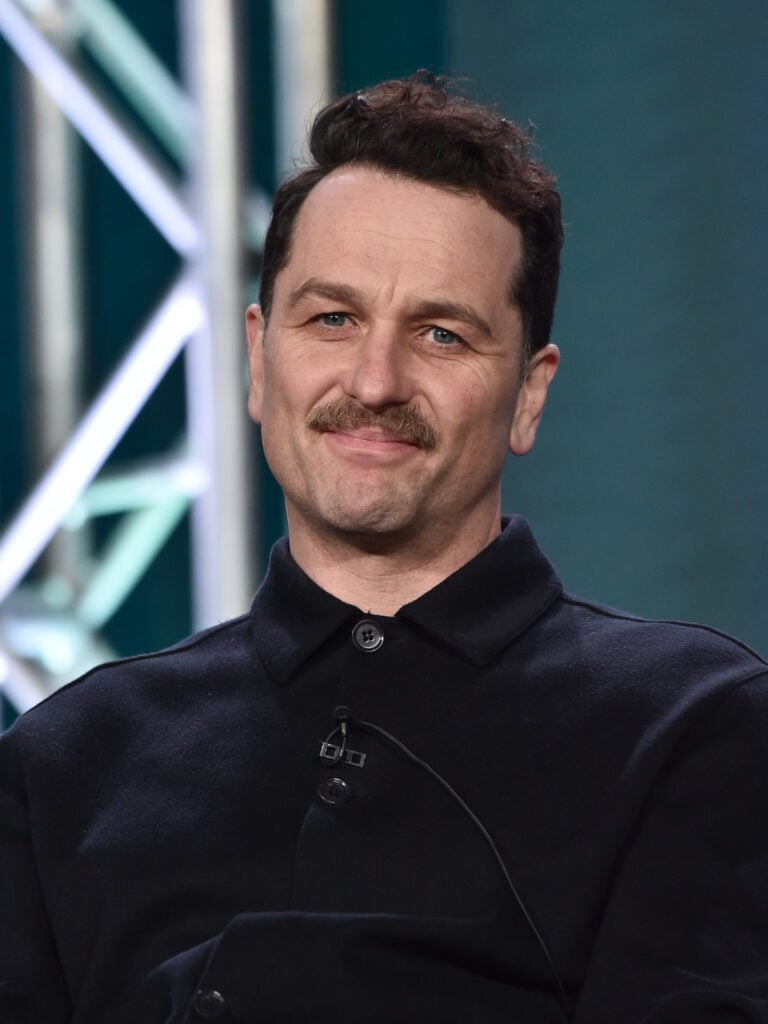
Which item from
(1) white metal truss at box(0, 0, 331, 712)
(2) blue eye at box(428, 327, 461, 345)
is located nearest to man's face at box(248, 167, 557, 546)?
(2) blue eye at box(428, 327, 461, 345)

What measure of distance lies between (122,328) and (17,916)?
149cm

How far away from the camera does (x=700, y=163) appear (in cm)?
258

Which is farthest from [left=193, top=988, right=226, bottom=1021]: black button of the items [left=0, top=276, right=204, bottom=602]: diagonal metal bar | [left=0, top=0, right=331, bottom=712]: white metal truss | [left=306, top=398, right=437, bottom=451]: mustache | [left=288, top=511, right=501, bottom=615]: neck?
[left=0, top=276, right=204, bottom=602]: diagonal metal bar

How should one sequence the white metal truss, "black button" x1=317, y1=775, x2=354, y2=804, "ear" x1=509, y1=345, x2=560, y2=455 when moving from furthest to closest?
the white metal truss
"ear" x1=509, y1=345, x2=560, y2=455
"black button" x1=317, y1=775, x2=354, y2=804

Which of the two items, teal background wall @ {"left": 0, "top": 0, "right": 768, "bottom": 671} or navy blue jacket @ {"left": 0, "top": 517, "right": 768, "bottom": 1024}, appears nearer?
navy blue jacket @ {"left": 0, "top": 517, "right": 768, "bottom": 1024}

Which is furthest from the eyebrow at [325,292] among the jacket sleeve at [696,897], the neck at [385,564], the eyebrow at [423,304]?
the jacket sleeve at [696,897]

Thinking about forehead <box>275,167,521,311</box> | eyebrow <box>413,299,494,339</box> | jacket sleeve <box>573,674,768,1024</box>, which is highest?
forehead <box>275,167,521,311</box>

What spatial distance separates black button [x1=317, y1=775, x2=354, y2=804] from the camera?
163 centimetres

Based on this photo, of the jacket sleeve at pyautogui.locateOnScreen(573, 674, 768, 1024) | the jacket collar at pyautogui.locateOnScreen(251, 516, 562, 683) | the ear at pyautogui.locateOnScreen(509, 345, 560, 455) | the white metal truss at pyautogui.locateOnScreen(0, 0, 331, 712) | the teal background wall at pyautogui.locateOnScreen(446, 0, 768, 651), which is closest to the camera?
the jacket sleeve at pyautogui.locateOnScreen(573, 674, 768, 1024)

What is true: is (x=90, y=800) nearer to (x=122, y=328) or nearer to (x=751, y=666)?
(x=751, y=666)

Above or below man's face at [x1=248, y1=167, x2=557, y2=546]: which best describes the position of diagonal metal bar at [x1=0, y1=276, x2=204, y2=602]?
below

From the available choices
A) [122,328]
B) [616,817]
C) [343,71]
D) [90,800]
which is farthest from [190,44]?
[616,817]

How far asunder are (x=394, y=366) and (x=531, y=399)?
0.26 meters

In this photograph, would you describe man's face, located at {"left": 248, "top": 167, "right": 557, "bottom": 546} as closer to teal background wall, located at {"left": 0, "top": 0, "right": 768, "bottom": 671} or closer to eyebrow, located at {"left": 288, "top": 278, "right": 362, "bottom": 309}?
eyebrow, located at {"left": 288, "top": 278, "right": 362, "bottom": 309}
